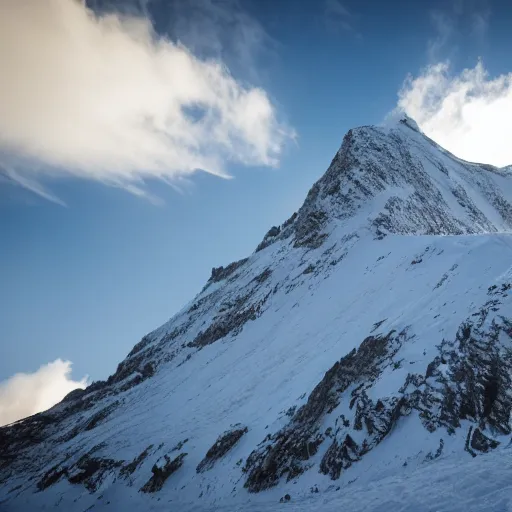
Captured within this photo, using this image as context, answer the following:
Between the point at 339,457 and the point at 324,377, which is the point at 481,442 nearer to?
the point at 339,457

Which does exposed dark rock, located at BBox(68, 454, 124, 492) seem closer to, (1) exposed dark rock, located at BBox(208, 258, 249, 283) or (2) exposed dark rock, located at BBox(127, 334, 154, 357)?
(2) exposed dark rock, located at BBox(127, 334, 154, 357)

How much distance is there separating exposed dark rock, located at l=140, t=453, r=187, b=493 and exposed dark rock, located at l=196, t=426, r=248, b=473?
2.13 m

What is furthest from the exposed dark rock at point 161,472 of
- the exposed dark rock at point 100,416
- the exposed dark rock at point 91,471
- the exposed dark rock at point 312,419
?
the exposed dark rock at point 100,416

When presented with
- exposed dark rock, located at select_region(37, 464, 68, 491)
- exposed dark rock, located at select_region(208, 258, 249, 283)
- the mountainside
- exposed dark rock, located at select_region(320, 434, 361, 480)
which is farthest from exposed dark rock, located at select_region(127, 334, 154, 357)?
exposed dark rock, located at select_region(320, 434, 361, 480)

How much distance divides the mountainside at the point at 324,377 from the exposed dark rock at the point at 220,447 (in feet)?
0.27

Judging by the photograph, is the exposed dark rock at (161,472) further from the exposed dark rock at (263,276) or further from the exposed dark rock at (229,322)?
the exposed dark rock at (263,276)

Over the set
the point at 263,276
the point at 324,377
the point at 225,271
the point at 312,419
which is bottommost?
the point at 312,419

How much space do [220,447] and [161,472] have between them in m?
4.42

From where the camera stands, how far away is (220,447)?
20.2 meters

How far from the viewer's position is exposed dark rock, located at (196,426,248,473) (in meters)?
19.7

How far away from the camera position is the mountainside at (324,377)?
42.7ft

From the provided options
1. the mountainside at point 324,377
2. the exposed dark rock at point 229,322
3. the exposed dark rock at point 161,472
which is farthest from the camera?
the exposed dark rock at point 229,322

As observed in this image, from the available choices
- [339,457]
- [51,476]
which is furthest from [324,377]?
[51,476]

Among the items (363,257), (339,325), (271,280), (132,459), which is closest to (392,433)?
(339,325)
